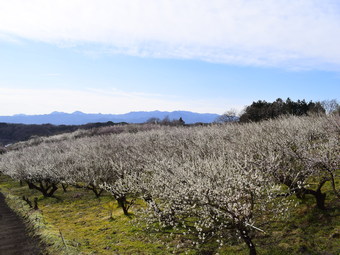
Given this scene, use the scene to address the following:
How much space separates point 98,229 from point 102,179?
10314 mm

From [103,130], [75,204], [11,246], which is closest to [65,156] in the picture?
[75,204]

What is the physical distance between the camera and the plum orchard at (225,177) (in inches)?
449

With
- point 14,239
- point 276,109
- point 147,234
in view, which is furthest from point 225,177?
point 276,109

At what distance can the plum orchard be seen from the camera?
11414 millimetres

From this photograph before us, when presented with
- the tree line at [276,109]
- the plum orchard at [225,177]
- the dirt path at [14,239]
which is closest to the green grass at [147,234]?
the plum orchard at [225,177]

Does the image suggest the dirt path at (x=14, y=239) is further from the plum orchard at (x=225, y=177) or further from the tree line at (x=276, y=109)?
the tree line at (x=276, y=109)

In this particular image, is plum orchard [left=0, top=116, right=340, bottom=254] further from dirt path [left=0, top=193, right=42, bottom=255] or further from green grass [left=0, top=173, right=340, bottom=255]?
dirt path [left=0, top=193, right=42, bottom=255]

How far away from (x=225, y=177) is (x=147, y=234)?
820cm

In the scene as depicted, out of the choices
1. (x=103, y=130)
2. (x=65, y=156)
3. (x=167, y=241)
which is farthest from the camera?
(x=103, y=130)

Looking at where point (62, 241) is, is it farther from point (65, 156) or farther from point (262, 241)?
point (65, 156)

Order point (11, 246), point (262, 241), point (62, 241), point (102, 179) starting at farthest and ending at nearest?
point (102, 179), point (11, 246), point (62, 241), point (262, 241)

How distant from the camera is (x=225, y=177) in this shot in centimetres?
1212

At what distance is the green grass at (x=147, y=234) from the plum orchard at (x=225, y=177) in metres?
0.74

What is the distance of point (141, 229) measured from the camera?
60.5 feet
